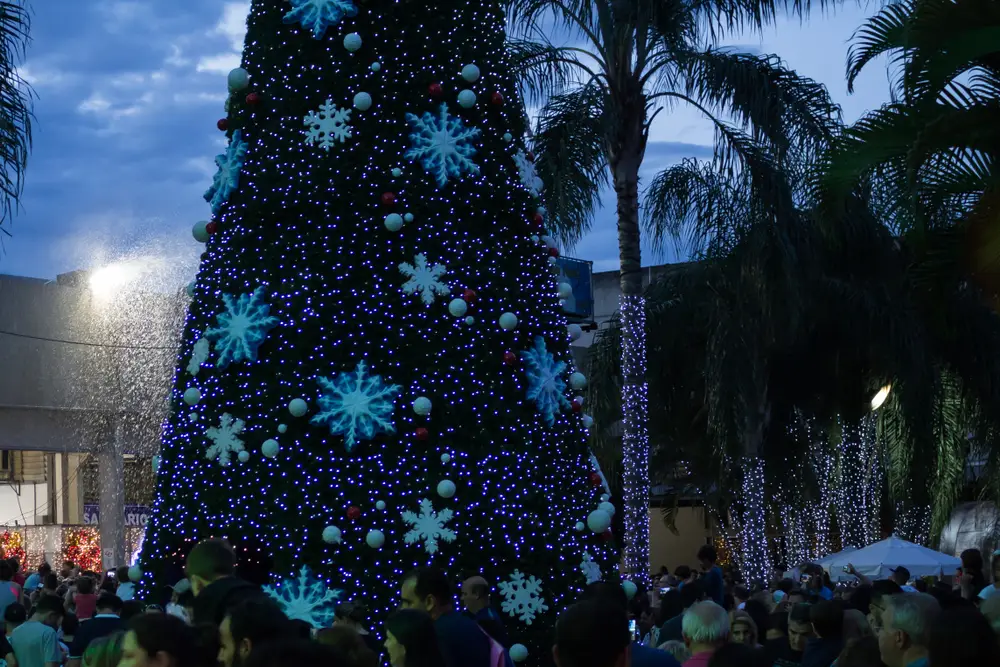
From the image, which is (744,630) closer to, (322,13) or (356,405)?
(356,405)

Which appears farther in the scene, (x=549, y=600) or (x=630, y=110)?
(x=630, y=110)

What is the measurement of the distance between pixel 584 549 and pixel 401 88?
3.83m

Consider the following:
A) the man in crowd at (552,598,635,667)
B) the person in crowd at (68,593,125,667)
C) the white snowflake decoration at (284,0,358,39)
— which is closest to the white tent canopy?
the white snowflake decoration at (284,0,358,39)

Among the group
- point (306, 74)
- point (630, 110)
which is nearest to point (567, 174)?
point (630, 110)

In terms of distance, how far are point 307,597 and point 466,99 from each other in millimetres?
3931

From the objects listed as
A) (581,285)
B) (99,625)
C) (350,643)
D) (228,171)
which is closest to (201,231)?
(228,171)

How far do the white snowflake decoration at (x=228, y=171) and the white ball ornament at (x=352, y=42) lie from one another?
44.8 inches

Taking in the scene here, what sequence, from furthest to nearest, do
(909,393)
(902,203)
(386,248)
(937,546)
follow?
(937,546), (909,393), (902,203), (386,248)

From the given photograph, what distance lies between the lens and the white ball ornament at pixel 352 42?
10422 millimetres

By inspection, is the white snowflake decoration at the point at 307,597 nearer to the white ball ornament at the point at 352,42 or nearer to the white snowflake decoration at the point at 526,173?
the white snowflake decoration at the point at 526,173

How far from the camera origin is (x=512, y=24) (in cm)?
1884

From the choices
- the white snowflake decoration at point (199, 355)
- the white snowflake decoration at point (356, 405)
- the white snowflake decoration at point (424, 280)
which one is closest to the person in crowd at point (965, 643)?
the white snowflake decoration at point (356, 405)

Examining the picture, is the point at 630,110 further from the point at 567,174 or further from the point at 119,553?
the point at 119,553

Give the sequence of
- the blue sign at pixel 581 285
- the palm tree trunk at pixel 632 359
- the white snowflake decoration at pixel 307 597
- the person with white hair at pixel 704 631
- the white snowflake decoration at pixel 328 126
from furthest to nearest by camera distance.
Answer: the blue sign at pixel 581 285, the palm tree trunk at pixel 632 359, the white snowflake decoration at pixel 328 126, the white snowflake decoration at pixel 307 597, the person with white hair at pixel 704 631
